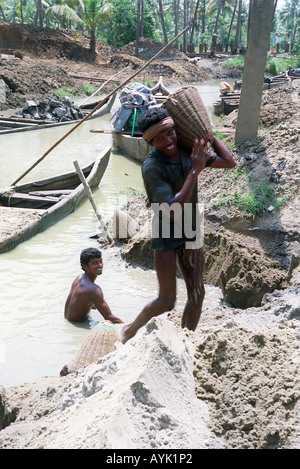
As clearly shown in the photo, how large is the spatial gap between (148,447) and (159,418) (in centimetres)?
15

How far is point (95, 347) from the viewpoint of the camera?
3943mm

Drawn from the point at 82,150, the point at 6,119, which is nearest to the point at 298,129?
the point at 82,150

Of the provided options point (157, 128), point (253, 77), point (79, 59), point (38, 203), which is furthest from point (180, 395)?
point (79, 59)

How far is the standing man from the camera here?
140 inches

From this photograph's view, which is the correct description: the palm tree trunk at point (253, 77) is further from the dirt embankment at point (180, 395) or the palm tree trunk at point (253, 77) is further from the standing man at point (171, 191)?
the standing man at point (171, 191)

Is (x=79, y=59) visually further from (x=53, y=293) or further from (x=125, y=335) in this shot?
(x=125, y=335)

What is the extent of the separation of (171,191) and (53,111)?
52.5 feet

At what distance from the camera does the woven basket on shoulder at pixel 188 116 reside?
11.9 ft

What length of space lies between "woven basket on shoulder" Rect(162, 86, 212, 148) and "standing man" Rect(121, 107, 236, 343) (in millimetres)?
58

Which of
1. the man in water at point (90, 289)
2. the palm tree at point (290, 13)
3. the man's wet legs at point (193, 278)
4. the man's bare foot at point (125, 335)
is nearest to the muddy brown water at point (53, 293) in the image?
the man in water at point (90, 289)

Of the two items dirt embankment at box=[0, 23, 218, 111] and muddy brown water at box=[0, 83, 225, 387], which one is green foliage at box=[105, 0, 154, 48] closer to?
dirt embankment at box=[0, 23, 218, 111]

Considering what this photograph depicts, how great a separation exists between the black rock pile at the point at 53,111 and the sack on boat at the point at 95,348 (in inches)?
595

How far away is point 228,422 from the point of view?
258 cm

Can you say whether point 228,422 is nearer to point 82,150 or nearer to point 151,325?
point 151,325
